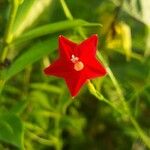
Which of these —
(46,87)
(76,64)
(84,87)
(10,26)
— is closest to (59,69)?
(76,64)

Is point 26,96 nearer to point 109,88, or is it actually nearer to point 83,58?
point 109,88

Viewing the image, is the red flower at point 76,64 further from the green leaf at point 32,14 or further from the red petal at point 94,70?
the green leaf at point 32,14

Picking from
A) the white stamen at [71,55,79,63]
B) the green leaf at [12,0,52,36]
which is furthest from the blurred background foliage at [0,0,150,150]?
the white stamen at [71,55,79,63]

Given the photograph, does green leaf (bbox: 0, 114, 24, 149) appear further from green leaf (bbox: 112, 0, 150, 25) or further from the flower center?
green leaf (bbox: 112, 0, 150, 25)

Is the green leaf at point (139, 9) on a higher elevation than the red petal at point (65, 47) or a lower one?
lower

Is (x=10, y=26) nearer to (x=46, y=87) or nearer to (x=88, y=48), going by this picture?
(x=88, y=48)

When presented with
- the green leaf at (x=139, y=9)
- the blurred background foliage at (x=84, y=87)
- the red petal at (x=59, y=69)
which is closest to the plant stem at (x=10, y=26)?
the blurred background foliage at (x=84, y=87)
